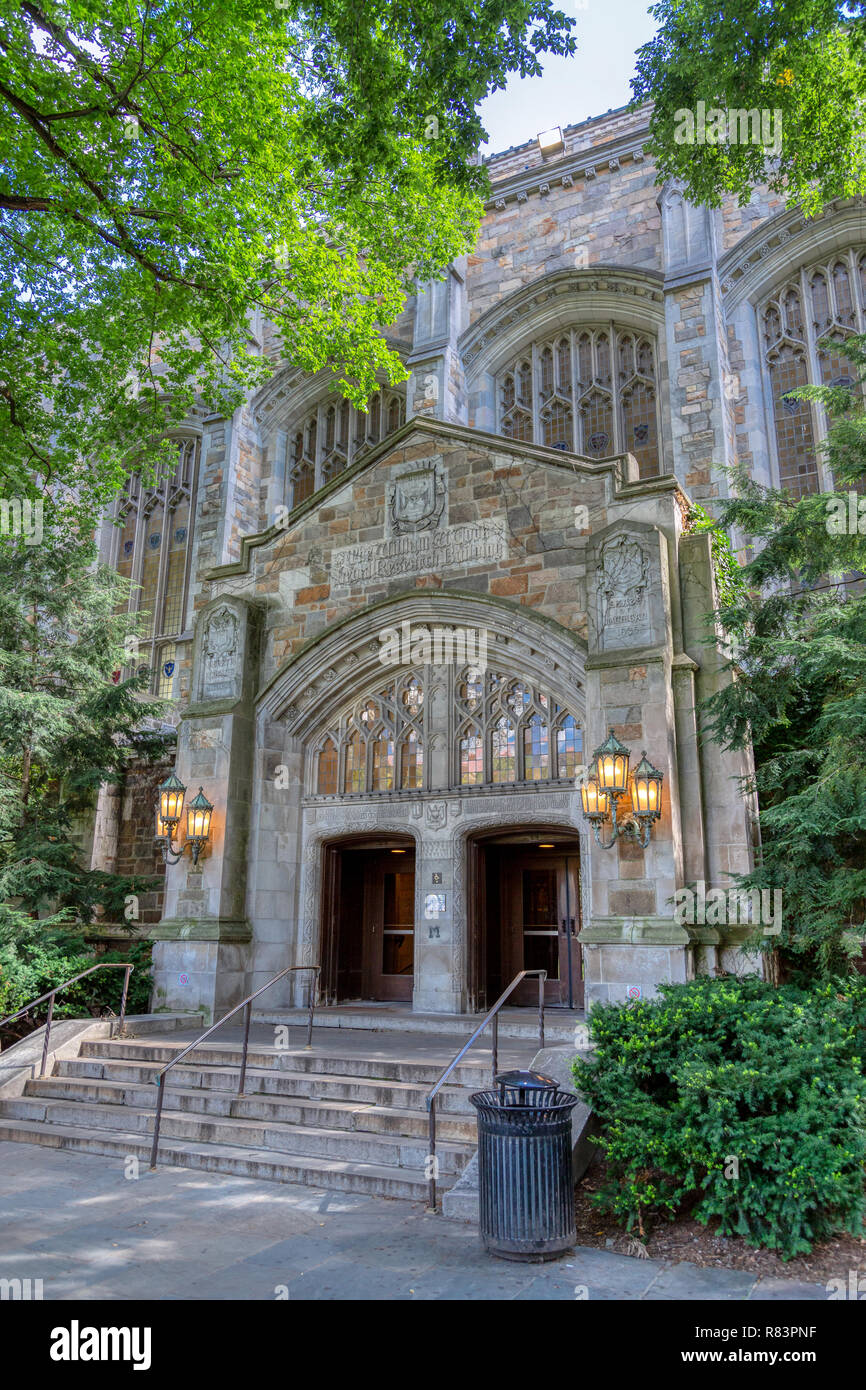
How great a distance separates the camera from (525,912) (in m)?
12.9

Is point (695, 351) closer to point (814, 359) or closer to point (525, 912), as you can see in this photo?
point (814, 359)

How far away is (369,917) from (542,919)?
105 inches

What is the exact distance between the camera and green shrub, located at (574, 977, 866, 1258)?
539cm

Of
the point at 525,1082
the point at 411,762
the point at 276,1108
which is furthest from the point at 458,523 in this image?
the point at 525,1082

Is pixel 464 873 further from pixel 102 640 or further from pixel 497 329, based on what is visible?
pixel 497 329

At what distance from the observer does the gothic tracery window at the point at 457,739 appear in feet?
38.5

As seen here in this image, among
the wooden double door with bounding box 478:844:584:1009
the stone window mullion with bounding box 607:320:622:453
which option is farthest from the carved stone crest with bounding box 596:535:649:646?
the stone window mullion with bounding box 607:320:622:453

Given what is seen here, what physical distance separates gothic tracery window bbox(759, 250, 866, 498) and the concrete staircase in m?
12.3

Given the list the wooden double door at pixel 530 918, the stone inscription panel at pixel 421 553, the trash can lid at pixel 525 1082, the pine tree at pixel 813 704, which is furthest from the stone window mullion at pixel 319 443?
the trash can lid at pixel 525 1082

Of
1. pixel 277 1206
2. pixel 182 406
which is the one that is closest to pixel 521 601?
pixel 182 406

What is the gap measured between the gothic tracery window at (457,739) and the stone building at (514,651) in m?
0.04

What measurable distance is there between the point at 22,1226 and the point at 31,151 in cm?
1101

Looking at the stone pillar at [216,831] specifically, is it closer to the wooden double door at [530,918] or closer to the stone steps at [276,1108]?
the stone steps at [276,1108]

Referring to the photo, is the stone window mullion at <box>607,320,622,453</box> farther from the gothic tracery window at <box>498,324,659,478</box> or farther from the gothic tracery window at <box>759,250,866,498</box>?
the gothic tracery window at <box>759,250,866,498</box>
